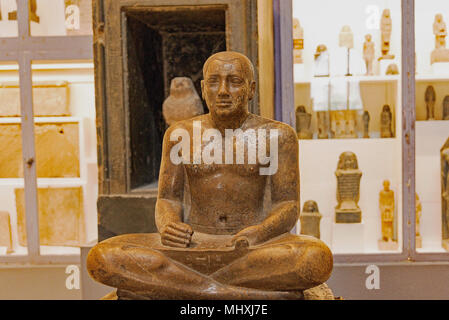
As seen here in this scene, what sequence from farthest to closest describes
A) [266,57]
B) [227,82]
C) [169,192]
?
[266,57] → [169,192] → [227,82]

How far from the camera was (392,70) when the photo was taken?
3848mm

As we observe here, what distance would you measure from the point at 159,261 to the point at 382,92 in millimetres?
2424

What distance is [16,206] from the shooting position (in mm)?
4113

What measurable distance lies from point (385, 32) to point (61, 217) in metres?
2.77

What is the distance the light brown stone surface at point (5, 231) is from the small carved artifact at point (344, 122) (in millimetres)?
2571

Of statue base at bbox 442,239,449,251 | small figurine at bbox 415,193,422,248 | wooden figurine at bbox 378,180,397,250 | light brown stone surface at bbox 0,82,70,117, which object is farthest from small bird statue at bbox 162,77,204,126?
statue base at bbox 442,239,449,251

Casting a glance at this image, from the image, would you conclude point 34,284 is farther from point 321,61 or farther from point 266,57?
point 321,61

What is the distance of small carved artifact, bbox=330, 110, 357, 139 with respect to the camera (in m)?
4.05

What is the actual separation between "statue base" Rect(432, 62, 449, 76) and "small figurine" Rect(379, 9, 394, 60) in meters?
0.32

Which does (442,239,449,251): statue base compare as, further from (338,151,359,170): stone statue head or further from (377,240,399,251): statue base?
(338,151,359,170): stone statue head

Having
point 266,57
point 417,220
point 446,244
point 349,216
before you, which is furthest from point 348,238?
point 266,57

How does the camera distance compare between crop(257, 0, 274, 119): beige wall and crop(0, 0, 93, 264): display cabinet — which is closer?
crop(257, 0, 274, 119): beige wall

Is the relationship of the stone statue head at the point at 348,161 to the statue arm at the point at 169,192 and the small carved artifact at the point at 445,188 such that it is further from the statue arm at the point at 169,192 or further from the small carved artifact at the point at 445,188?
the statue arm at the point at 169,192

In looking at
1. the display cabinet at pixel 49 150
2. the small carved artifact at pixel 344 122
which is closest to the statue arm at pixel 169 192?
the display cabinet at pixel 49 150
